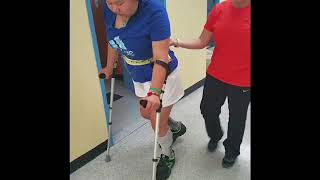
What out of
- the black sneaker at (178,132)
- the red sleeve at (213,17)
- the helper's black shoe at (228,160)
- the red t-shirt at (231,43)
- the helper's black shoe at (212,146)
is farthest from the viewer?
the black sneaker at (178,132)

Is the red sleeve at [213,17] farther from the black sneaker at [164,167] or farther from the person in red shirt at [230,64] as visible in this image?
the black sneaker at [164,167]

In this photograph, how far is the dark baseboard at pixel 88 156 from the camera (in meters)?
2.16

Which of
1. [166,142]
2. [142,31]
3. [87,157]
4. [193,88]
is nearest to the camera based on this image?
[142,31]

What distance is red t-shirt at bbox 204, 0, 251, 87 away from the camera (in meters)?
1.62

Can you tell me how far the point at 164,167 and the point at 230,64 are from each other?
0.83 m

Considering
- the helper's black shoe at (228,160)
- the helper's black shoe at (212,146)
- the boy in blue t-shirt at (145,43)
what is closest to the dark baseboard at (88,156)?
the boy in blue t-shirt at (145,43)

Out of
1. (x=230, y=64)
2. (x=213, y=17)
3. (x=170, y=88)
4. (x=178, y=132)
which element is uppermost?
(x=213, y=17)

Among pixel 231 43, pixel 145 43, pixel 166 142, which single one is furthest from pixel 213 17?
pixel 166 142

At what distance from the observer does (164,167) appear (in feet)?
6.57

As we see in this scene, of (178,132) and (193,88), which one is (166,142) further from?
(193,88)

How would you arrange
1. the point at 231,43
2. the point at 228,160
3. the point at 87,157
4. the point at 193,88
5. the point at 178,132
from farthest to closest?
the point at 193,88, the point at 178,132, the point at 87,157, the point at 228,160, the point at 231,43

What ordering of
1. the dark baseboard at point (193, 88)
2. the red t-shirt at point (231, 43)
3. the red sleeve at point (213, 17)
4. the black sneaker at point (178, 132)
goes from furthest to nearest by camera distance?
the dark baseboard at point (193, 88) → the black sneaker at point (178, 132) → the red sleeve at point (213, 17) → the red t-shirt at point (231, 43)
